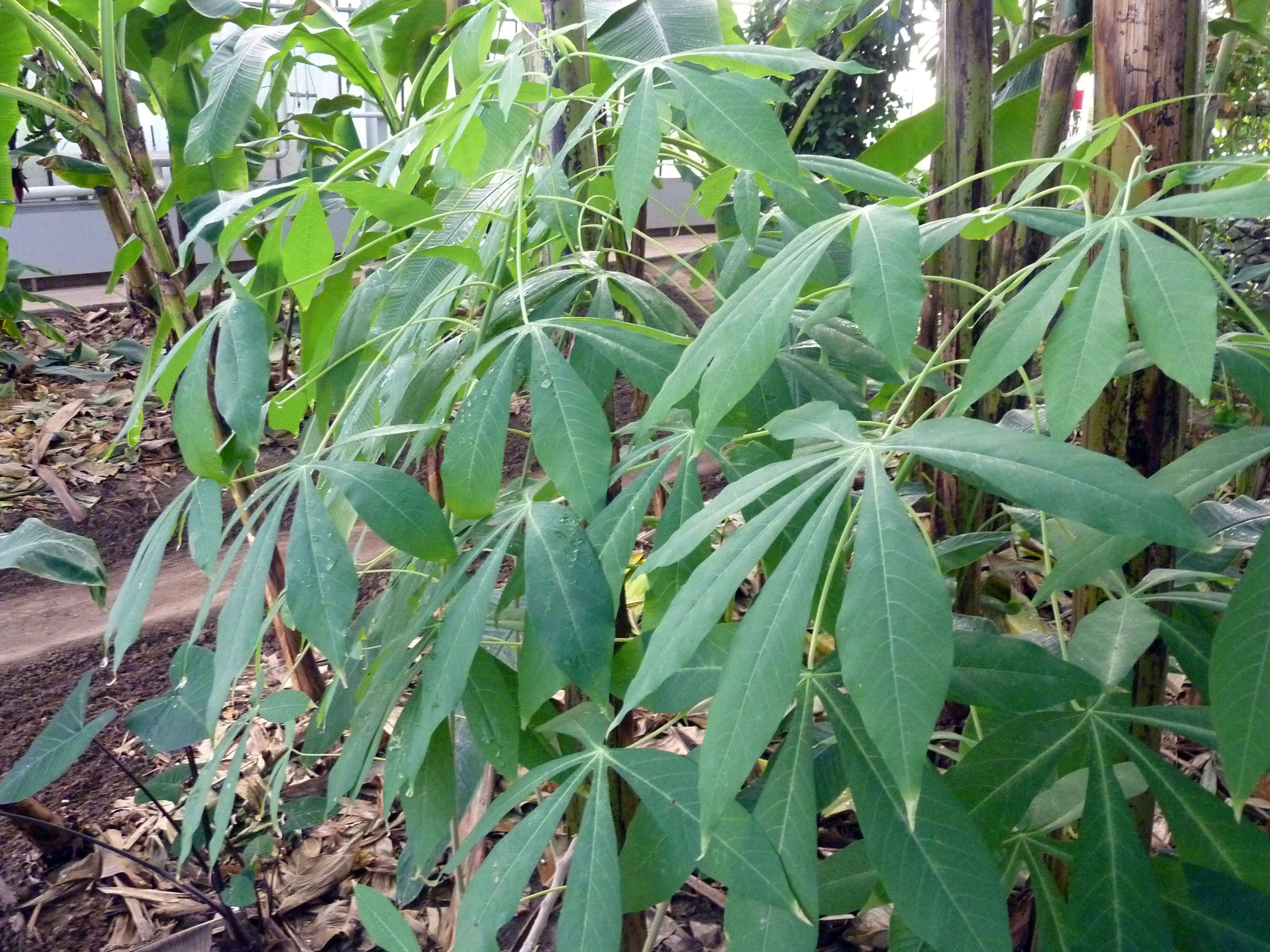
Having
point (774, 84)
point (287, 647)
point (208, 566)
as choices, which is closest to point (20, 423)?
point (287, 647)

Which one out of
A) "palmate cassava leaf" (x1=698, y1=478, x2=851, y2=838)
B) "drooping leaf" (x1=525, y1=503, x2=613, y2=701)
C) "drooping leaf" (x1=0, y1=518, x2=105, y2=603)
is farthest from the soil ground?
"palmate cassava leaf" (x1=698, y1=478, x2=851, y2=838)

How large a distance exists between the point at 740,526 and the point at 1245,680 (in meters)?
0.27

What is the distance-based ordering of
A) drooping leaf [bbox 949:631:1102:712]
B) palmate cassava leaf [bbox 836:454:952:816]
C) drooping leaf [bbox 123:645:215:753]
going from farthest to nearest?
drooping leaf [bbox 123:645:215:753]
drooping leaf [bbox 949:631:1102:712]
palmate cassava leaf [bbox 836:454:952:816]

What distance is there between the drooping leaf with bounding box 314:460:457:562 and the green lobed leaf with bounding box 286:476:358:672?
0.07 ft

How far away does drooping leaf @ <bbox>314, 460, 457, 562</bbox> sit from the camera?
0.48m

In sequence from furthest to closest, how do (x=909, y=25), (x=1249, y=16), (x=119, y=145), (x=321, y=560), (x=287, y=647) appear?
1. (x=909, y=25)
2. (x=287, y=647)
3. (x=119, y=145)
4. (x=1249, y=16)
5. (x=321, y=560)

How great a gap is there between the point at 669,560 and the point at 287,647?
0.96 m

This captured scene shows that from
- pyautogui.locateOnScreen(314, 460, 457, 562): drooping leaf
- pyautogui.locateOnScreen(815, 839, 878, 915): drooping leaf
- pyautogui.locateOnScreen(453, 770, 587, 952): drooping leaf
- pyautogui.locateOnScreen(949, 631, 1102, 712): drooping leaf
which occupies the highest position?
pyautogui.locateOnScreen(314, 460, 457, 562): drooping leaf

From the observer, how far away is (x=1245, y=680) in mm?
309

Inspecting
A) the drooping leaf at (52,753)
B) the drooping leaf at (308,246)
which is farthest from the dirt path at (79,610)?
the drooping leaf at (308,246)

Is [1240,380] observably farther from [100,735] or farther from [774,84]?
[100,735]

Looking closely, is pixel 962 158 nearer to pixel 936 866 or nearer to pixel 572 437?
pixel 572 437

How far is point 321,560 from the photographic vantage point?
460 mm

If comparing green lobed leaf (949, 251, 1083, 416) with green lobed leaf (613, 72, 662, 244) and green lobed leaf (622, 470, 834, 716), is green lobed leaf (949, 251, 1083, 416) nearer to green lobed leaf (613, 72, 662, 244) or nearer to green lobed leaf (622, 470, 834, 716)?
green lobed leaf (622, 470, 834, 716)
